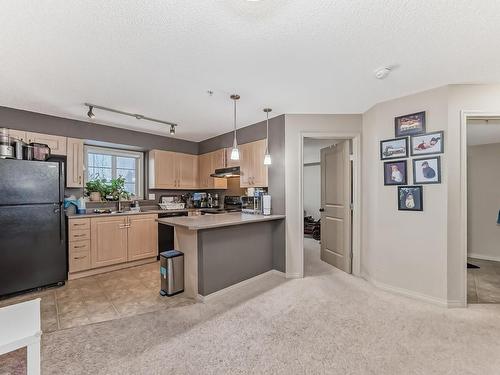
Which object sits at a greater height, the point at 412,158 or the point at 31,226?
the point at 412,158

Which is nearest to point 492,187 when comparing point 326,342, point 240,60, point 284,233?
point 284,233

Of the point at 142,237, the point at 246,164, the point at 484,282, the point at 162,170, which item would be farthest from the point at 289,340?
the point at 162,170

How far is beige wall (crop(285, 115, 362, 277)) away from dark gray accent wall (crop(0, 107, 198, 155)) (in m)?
2.73

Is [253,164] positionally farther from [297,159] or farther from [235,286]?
[235,286]

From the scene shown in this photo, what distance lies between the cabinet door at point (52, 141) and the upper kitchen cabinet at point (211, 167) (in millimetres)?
2447

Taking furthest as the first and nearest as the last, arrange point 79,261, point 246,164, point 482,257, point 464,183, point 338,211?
1. point 482,257
2. point 246,164
3. point 338,211
4. point 79,261
5. point 464,183

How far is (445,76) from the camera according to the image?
95.4 inches

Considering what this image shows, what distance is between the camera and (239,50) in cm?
196

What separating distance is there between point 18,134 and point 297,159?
4.01m

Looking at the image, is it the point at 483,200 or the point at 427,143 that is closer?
the point at 427,143

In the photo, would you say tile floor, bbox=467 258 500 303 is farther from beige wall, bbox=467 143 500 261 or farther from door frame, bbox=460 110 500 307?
door frame, bbox=460 110 500 307

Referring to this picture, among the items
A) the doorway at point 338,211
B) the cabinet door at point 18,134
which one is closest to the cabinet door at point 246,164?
the doorway at point 338,211

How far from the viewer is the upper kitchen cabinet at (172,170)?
4746mm

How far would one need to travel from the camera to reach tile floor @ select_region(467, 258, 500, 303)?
2811mm
